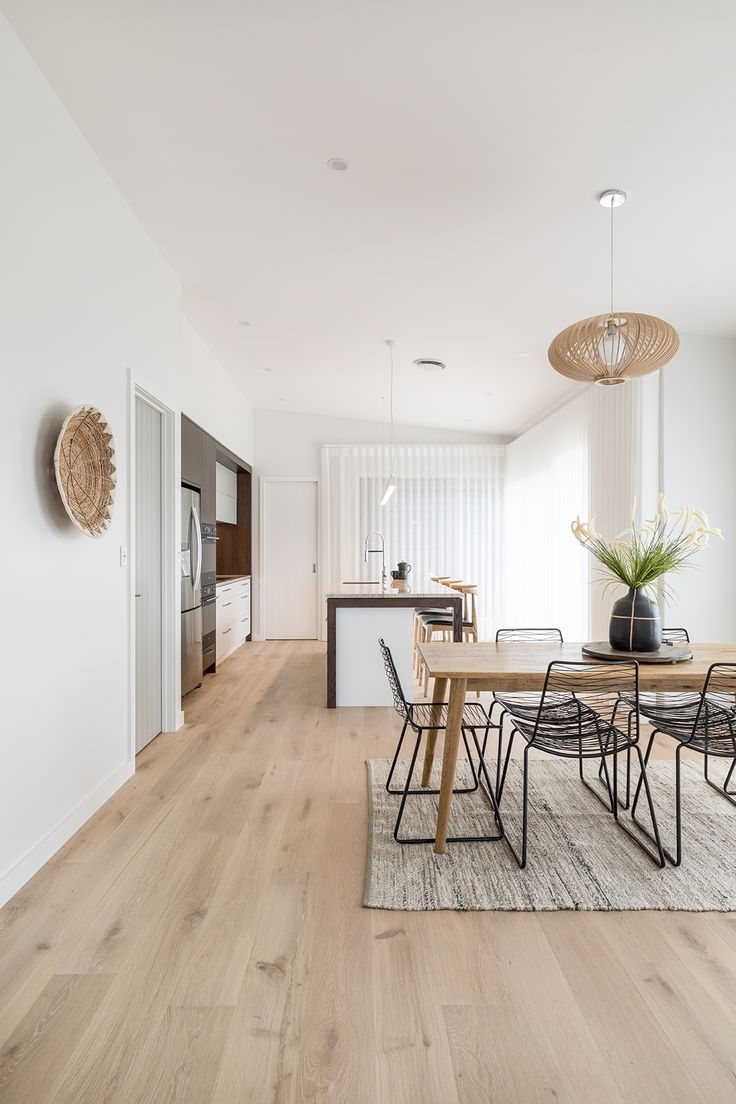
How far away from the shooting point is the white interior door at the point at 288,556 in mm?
8039

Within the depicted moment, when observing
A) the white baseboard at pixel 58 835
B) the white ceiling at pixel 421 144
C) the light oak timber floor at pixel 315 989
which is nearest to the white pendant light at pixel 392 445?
the white ceiling at pixel 421 144

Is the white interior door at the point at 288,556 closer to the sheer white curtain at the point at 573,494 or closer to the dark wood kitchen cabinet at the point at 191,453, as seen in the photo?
the sheer white curtain at the point at 573,494

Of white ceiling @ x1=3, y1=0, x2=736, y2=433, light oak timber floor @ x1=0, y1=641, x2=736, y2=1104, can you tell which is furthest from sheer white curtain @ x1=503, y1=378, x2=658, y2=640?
light oak timber floor @ x1=0, y1=641, x2=736, y2=1104

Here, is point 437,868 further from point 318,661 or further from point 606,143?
point 318,661

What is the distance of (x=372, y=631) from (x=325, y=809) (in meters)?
1.92

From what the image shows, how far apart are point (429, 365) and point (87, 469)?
12.4 ft

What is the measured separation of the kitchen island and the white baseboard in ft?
5.75

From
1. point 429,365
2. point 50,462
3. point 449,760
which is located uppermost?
point 429,365

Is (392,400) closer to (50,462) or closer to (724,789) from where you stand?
(50,462)

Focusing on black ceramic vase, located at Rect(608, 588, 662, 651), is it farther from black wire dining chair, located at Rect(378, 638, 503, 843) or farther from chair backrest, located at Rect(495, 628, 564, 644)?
black wire dining chair, located at Rect(378, 638, 503, 843)

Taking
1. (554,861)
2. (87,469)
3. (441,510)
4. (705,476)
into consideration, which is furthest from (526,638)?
(441,510)

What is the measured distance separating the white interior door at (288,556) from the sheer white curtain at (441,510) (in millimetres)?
653

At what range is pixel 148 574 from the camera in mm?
3752

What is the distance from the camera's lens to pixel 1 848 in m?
2.09
